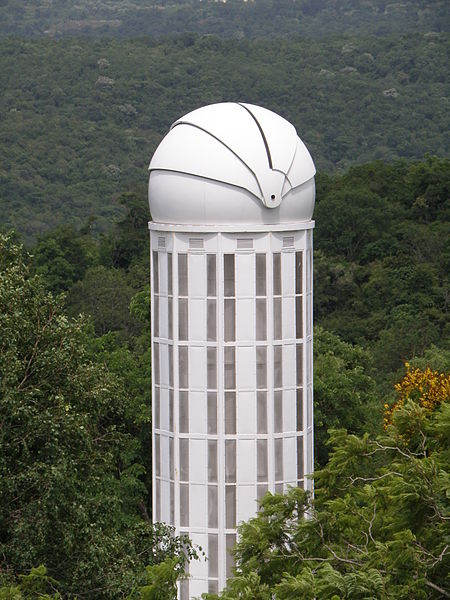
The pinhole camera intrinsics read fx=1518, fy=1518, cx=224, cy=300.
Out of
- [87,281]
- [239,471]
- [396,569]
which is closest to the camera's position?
[396,569]

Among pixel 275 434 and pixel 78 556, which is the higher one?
pixel 275 434

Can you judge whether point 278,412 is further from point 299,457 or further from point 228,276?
point 228,276

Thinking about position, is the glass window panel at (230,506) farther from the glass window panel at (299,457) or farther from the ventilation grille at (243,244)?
the ventilation grille at (243,244)

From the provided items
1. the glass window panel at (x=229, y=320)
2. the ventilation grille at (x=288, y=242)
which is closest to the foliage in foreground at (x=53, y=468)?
the glass window panel at (x=229, y=320)

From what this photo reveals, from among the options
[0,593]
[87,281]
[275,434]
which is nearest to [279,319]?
[275,434]

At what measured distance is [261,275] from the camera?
21422 mm

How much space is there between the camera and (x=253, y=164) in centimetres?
2112

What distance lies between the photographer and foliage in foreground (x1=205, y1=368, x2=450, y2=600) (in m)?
15.3

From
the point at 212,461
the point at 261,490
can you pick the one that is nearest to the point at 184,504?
the point at 212,461

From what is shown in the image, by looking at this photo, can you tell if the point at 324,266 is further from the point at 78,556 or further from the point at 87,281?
the point at 78,556

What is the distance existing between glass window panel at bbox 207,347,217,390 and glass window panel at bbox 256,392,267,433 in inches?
26.0

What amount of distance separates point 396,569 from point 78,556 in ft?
17.9

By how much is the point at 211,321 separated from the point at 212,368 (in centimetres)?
67

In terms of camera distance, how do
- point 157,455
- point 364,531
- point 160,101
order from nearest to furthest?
point 364,531, point 157,455, point 160,101
